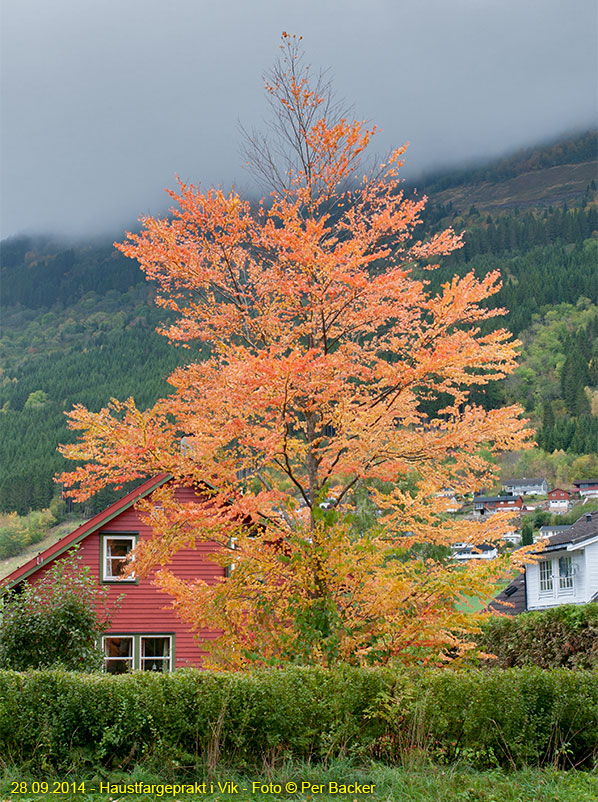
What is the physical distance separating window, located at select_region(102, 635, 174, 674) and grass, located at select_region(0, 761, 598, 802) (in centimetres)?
1356

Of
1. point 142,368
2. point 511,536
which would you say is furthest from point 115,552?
point 142,368

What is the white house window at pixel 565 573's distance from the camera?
3234cm

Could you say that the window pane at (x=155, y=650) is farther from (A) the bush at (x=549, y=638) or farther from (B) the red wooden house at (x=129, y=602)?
(A) the bush at (x=549, y=638)

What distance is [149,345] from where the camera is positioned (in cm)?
12031

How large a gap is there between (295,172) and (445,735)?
325 inches

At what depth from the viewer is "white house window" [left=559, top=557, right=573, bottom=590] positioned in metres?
32.3

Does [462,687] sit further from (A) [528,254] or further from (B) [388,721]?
(A) [528,254]

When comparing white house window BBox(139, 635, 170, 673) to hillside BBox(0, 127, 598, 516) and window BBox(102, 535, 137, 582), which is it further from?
hillside BBox(0, 127, 598, 516)

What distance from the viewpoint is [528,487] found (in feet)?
383

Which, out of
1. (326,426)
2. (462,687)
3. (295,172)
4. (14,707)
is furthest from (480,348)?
(14,707)

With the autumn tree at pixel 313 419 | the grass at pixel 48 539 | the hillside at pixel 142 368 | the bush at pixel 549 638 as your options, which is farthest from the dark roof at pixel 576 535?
the grass at pixel 48 539

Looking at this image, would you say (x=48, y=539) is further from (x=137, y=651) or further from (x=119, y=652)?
(x=137, y=651)

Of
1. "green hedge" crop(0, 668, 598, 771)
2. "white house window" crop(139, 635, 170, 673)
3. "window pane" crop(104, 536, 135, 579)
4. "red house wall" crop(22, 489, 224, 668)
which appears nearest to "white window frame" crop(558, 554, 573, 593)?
"red house wall" crop(22, 489, 224, 668)

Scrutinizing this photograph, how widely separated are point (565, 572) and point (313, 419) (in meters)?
25.2
